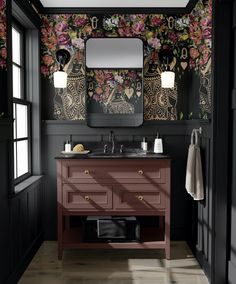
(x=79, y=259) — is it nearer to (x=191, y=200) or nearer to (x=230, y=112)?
(x=191, y=200)

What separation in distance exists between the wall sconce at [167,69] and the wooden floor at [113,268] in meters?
1.72

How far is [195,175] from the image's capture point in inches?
135

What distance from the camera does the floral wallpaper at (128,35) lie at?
13.5ft

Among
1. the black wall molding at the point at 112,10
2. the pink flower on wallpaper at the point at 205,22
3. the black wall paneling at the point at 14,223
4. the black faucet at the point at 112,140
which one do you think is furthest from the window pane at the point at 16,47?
the pink flower on wallpaper at the point at 205,22

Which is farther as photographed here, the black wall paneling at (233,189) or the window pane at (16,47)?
the window pane at (16,47)

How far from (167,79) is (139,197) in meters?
1.29

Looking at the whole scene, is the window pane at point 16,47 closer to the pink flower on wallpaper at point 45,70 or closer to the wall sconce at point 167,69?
the pink flower on wallpaper at point 45,70

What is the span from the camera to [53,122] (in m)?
4.14

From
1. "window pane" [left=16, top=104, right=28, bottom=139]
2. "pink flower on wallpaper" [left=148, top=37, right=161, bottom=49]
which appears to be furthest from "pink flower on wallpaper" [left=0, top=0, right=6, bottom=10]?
"pink flower on wallpaper" [left=148, top=37, right=161, bottom=49]

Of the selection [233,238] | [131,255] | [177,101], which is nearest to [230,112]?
[233,238]

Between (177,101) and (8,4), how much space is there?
6.81ft

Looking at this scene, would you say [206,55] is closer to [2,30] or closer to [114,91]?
[114,91]

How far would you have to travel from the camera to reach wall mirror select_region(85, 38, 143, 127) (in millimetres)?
4090

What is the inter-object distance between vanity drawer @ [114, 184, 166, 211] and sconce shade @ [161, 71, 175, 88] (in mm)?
1109
